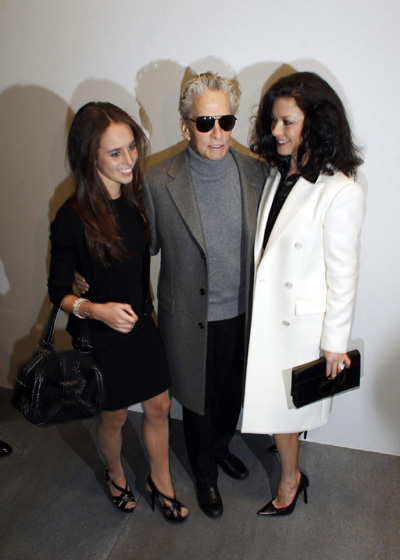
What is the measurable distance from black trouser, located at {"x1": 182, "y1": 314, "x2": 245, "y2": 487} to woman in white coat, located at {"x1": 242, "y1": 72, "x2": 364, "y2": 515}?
175 mm

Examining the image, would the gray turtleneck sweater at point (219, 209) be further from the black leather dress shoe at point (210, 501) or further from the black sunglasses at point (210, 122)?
the black leather dress shoe at point (210, 501)

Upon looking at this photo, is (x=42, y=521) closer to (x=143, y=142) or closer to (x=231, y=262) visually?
(x=231, y=262)

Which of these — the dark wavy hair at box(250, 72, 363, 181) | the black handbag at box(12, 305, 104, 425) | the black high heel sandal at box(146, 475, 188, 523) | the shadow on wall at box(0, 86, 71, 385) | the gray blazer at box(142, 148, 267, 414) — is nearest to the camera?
the dark wavy hair at box(250, 72, 363, 181)

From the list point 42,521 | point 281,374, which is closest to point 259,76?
point 281,374

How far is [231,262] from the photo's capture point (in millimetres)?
2076

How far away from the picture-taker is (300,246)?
187 cm

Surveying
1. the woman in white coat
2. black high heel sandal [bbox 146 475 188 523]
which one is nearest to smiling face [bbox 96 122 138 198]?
the woman in white coat

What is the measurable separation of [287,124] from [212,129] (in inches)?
10.5

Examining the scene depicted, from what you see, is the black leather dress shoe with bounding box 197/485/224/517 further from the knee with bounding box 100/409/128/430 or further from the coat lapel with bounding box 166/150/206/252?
the coat lapel with bounding box 166/150/206/252

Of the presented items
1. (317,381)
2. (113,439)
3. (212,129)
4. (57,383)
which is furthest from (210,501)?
(212,129)

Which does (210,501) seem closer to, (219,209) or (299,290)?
(299,290)

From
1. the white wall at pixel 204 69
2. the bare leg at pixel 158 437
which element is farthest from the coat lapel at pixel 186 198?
the bare leg at pixel 158 437

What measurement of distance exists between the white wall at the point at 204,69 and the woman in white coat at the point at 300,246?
13.6 inches

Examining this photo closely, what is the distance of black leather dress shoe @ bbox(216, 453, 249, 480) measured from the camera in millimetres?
2647
